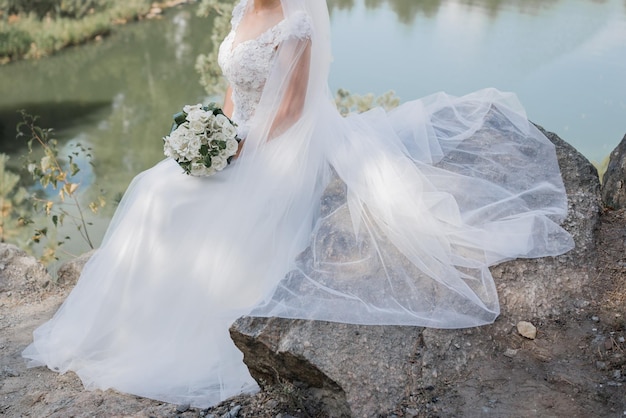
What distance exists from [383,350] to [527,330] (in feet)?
1.97

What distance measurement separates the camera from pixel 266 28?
10.1 feet

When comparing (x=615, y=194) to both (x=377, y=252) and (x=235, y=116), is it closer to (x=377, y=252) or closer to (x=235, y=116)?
(x=377, y=252)

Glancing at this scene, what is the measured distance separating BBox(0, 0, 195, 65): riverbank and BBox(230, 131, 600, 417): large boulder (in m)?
11.8

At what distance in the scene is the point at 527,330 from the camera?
2.37 m

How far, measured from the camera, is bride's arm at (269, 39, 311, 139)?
2977mm

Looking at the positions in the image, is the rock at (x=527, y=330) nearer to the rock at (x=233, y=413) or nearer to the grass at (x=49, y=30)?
the rock at (x=233, y=413)

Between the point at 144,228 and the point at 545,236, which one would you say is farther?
the point at 144,228

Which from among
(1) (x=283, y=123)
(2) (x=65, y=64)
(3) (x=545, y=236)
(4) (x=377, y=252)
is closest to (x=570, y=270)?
(3) (x=545, y=236)

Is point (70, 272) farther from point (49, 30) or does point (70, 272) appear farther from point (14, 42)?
point (49, 30)

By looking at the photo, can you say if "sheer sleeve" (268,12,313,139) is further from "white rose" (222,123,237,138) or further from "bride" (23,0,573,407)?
"white rose" (222,123,237,138)

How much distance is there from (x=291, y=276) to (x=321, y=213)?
0.41 metres

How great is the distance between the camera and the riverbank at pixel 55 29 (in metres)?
12.1

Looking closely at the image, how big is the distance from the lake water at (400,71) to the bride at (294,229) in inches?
178

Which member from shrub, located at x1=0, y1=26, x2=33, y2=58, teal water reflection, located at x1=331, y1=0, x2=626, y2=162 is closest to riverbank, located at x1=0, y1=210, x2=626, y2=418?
teal water reflection, located at x1=331, y1=0, x2=626, y2=162
